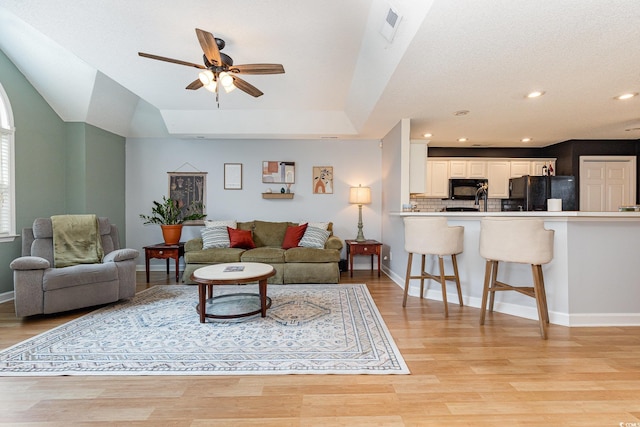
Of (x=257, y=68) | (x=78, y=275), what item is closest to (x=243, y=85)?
(x=257, y=68)

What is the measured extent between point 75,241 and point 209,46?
2867 mm

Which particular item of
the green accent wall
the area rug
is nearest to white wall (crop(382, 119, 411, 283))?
the area rug

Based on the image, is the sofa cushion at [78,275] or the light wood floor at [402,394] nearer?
the light wood floor at [402,394]

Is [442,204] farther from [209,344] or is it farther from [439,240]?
[209,344]

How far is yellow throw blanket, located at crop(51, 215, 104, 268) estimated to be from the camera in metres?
3.52

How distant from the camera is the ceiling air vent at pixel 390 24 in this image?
2299mm

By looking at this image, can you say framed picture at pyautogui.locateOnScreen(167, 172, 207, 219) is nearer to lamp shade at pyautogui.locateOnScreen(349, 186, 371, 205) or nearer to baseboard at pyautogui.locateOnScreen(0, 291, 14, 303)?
baseboard at pyautogui.locateOnScreen(0, 291, 14, 303)

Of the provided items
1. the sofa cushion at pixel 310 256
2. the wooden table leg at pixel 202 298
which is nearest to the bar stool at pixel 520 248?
the sofa cushion at pixel 310 256

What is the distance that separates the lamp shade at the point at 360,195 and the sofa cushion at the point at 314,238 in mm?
815

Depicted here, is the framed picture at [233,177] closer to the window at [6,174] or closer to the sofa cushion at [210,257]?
the sofa cushion at [210,257]

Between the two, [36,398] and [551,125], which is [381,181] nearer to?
[551,125]

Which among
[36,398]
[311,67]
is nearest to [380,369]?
[36,398]

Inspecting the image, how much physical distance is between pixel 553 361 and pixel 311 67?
12.0 ft

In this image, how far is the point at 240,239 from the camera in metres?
4.91
